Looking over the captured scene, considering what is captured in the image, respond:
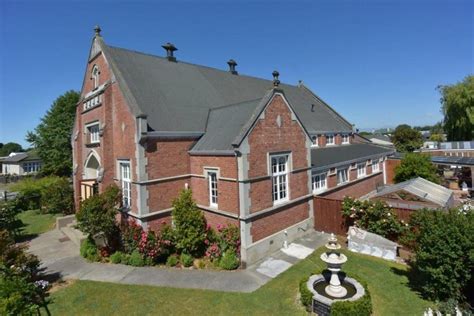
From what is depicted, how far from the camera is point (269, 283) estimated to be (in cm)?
1038

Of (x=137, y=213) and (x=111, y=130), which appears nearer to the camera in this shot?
(x=137, y=213)

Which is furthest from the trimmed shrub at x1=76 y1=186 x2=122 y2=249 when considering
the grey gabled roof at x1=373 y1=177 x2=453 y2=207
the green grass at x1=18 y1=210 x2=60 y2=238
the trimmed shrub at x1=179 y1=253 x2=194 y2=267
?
the grey gabled roof at x1=373 y1=177 x2=453 y2=207

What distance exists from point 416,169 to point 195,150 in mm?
22784

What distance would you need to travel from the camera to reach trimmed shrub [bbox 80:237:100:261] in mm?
13406

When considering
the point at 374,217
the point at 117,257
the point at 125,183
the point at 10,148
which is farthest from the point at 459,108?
the point at 10,148

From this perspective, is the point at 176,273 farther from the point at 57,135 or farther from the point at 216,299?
the point at 57,135

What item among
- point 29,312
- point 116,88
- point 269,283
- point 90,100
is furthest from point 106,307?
point 90,100

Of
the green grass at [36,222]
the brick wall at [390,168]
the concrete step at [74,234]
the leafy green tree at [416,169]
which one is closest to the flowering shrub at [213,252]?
the concrete step at [74,234]

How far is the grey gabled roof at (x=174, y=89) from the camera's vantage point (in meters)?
14.6

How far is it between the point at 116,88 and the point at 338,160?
17026 millimetres

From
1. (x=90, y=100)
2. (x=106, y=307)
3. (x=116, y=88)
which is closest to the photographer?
(x=106, y=307)

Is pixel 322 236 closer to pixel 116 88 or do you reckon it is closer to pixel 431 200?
pixel 431 200

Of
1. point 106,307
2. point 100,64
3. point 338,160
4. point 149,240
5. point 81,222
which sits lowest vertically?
point 106,307

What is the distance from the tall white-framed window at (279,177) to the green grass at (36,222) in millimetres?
17900
